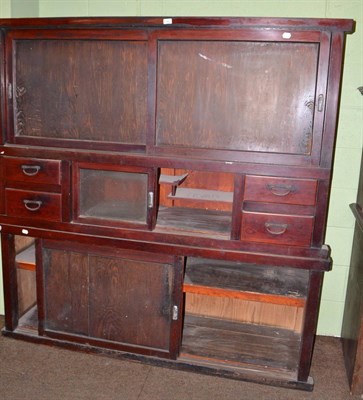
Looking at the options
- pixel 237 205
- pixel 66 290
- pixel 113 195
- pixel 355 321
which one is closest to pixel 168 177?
pixel 113 195

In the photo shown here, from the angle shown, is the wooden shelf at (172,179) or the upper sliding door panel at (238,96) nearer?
the upper sliding door panel at (238,96)

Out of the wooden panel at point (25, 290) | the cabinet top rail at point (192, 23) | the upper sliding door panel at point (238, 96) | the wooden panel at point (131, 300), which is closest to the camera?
the cabinet top rail at point (192, 23)

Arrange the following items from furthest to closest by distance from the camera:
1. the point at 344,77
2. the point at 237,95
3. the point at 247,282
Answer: the point at 344,77
the point at 247,282
the point at 237,95

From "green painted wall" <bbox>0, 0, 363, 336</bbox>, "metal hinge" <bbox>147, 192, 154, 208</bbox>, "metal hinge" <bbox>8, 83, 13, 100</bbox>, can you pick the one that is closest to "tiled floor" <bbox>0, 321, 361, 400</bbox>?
"green painted wall" <bbox>0, 0, 363, 336</bbox>

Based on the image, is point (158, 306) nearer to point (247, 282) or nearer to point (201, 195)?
point (247, 282)

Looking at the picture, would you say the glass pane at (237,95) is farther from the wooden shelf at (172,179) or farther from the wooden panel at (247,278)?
the wooden panel at (247,278)

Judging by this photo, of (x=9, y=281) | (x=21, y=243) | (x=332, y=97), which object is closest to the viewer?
(x=332, y=97)

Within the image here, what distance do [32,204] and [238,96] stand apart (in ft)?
3.86

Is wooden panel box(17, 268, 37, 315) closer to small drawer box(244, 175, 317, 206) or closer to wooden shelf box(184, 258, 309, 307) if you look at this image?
wooden shelf box(184, 258, 309, 307)

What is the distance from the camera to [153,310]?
7.42ft

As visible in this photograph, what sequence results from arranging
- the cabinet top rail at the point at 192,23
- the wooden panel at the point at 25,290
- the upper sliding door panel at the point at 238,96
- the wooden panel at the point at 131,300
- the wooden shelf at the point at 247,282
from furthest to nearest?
the wooden panel at the point at 25,290 → the wooden panel at the point at 131,300 → the wooden shelf at the point at 247,282 → the upper sliding door panel at the point at 238,96 → the cabinet top rail at the point at 192,23

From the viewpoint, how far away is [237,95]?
6.48 feet

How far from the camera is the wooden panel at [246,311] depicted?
2.59 meters

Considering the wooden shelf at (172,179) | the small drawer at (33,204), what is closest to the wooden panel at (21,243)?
the small drawer at (33,204)
